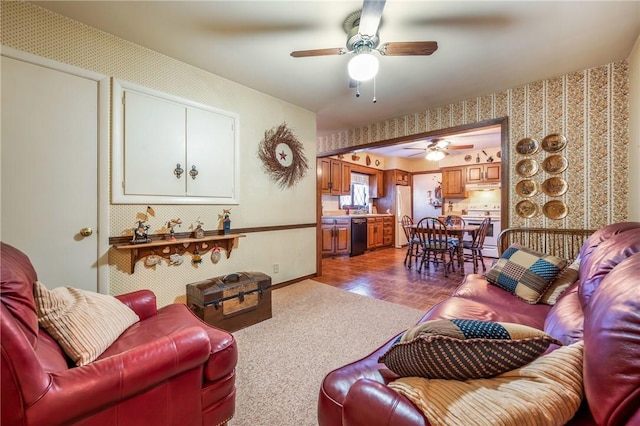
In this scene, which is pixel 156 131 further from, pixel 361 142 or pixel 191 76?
pixel 361 142

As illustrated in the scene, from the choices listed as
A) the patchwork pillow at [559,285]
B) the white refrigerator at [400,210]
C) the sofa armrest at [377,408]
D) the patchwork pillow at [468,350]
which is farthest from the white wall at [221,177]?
the white refrigerator at [400,210]

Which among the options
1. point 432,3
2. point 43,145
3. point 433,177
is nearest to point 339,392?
point 432,3

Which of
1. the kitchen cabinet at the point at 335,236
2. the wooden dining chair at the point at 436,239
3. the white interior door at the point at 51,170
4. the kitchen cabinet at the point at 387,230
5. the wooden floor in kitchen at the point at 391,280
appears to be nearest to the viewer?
the white interior door at the point at 51,170

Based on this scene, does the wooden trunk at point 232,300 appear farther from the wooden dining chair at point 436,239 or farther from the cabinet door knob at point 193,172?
the wooden dining chair at point 436,239

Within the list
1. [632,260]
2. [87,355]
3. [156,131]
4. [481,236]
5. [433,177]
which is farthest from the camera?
[433,177]

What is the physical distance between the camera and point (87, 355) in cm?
112

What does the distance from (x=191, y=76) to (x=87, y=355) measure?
8.47 ft

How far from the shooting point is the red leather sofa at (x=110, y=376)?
784 millimetres

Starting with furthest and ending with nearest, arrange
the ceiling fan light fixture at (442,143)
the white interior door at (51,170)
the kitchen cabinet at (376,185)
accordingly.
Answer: the kitchen cabinet at (376,185)
the ceiling fan light fixture at (442,143)
the white interior door at (51,170)

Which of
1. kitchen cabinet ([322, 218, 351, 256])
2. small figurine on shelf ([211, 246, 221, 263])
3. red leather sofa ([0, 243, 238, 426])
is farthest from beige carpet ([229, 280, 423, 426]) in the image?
kitchen cabinet ([322, 218, 351, 256])

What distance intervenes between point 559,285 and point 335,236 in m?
4.29

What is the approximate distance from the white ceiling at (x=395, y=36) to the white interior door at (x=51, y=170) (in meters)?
0.57

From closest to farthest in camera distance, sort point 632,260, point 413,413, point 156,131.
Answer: point 413,413
point 632,260
point 156,131

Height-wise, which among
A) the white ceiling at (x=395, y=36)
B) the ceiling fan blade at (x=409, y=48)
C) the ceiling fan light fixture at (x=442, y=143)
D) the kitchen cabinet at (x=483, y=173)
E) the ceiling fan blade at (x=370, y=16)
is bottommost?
the kitchen cabinet at (x=483, y=173)
